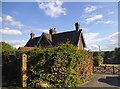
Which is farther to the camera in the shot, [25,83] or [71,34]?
[71,34]

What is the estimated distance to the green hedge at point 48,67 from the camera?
13.3 m

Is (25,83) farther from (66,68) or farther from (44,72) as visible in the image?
(66,68)

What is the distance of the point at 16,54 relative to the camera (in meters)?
14.5

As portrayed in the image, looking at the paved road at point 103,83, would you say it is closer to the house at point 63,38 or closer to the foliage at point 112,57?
the house at point 63,38

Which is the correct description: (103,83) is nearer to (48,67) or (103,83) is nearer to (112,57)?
(48,67)

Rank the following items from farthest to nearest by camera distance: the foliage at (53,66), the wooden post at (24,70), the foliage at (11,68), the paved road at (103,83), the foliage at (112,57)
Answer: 1. the foliage at (112,57)
2. the paved road at (103,83)
3. the foliage at (11,68)
4. the foliage at (53,66)
5. the wooden post at (24,70)

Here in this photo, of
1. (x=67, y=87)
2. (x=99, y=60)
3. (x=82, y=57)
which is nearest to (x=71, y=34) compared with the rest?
(x=99, y=60)

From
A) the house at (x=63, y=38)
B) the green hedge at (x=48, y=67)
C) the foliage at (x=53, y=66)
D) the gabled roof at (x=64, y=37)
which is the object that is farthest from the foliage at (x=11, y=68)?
the gabled roof at (x=64, y=37)

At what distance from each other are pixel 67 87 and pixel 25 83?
266 centimetres

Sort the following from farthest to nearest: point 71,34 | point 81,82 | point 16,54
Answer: point 71,34
point 81,82
point 16,54

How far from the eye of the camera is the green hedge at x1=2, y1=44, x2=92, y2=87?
13.3 metres

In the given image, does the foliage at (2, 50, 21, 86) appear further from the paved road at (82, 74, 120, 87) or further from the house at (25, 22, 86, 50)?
the house at (25, 22, 86, 50)

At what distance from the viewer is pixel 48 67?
1345cm

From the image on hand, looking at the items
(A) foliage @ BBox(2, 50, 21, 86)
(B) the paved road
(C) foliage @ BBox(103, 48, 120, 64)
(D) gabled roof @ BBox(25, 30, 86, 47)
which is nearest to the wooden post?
(A) foliage @ BBox(2, 50, 21, 86)
